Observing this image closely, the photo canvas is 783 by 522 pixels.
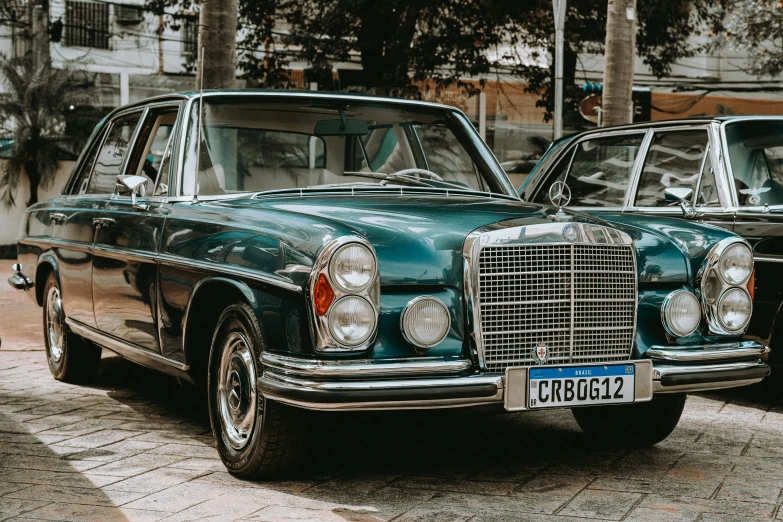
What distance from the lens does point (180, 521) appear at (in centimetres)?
394

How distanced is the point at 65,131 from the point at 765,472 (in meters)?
17.8

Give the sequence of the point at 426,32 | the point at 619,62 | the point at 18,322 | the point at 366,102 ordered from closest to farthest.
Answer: the point at 366,102, the point at 18,322, the point at 619,62, the point at 426,32

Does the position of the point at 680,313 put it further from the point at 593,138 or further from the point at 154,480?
the point at 593,138

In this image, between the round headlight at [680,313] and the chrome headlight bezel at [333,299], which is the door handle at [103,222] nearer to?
the chrome headlight bezel at [333,299]

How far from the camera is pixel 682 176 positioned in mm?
6836

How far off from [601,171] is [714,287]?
2.73 meters

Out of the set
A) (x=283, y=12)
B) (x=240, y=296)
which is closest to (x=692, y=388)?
(x=240, y=296)

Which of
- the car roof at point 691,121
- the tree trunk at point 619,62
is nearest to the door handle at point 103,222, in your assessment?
the car roof at point 691,121

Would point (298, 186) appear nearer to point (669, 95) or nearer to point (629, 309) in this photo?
point (629, 309)

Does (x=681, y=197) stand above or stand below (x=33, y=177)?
above

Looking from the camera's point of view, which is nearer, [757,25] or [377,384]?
[377,384]

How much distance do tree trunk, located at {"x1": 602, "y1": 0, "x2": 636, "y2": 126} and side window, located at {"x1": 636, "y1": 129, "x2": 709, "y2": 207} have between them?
4.82 meters

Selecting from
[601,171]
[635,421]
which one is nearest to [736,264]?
[635,421]

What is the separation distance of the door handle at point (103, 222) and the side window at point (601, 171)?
10.2 ft
